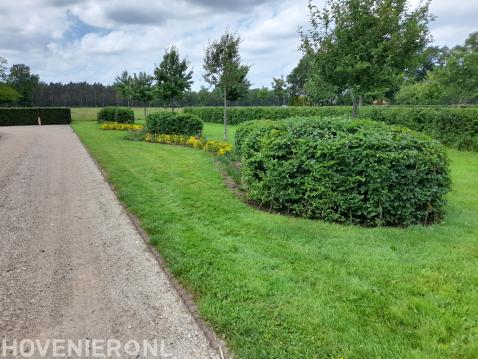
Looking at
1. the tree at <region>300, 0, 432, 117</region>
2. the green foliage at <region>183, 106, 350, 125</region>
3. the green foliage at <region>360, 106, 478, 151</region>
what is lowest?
the green foliage at <region>360, 106, 478, 151</region>

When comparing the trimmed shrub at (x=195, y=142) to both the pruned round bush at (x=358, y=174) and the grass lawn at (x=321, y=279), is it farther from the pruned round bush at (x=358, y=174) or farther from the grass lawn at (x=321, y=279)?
the pruned round bush at (x=358, y=174)

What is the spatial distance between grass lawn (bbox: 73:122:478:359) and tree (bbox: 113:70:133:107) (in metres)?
23.8

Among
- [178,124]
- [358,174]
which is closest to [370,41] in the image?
[358,174]

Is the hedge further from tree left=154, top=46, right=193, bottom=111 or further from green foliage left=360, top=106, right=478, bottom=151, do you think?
tree left=154, top=46, right=193, bottom=111

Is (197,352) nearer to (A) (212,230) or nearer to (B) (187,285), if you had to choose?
(B) (187,285)

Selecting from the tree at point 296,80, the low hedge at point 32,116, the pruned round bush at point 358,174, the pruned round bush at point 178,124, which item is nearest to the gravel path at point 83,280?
the pruned round bush at point 358,174

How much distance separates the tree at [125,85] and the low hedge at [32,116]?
671cm

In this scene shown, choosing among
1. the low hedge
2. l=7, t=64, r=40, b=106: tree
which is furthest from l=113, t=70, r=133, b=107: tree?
l=7, t=64, r=40, b=106: tree

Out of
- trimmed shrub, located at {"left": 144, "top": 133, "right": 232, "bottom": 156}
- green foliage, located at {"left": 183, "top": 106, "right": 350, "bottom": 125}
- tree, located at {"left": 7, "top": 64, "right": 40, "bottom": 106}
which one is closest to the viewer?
trimmed shrub, located at {"left": 144, "top": 133, "right": 232, "bottom": 156}

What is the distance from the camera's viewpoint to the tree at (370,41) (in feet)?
23.4

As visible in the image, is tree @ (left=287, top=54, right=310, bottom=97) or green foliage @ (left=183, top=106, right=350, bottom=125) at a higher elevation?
tree @ (left=287, top=54, right=310, bottom=97)

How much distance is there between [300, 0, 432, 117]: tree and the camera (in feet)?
23.4

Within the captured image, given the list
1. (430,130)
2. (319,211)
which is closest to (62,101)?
(430,130)

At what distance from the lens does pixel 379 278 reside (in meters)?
3.28
